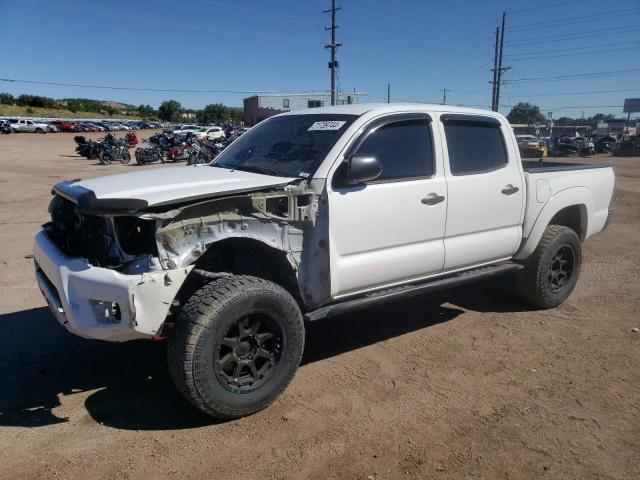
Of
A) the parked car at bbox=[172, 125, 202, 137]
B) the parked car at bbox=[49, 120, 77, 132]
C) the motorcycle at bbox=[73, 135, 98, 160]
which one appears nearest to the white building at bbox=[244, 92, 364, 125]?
the parked car at bbox=[172, 125, 202, 137]

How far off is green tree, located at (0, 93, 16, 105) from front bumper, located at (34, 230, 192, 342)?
99.6 m

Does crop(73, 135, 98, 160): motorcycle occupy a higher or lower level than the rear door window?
lower

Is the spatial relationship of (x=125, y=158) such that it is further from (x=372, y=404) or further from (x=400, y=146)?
(x=372, y=404)

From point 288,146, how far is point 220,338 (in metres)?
1.68

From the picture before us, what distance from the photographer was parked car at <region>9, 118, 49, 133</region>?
55.5 m

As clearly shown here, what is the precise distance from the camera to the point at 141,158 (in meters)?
24.0

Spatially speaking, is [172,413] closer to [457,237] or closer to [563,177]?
[457,237]

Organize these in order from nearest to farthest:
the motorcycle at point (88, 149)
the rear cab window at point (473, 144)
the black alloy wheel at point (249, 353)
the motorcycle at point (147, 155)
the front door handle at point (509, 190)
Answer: the black alloy wheel at point (249, 353) → the rear cab window at point (473, 144) → the front door handle at point (509, 190) → the motorcycle at point (147, 155) → the motorcycle at point (88, 149)

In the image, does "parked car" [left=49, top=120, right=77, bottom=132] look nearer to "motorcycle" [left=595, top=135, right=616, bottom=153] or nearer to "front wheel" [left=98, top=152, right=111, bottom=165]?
"front wheel" [left=98, top=152, right=111, bottom=165]

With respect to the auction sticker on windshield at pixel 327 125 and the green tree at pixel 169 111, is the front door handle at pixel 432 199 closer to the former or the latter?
the auction sticker on windshield at pixel 327 125

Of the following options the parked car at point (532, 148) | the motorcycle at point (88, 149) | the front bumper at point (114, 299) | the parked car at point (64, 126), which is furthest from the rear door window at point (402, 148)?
the parked car at point (64, 126)

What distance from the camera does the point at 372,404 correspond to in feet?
11.5

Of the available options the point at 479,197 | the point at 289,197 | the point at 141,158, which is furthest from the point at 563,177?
the point at 141,158

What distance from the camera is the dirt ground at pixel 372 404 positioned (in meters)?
2.88
